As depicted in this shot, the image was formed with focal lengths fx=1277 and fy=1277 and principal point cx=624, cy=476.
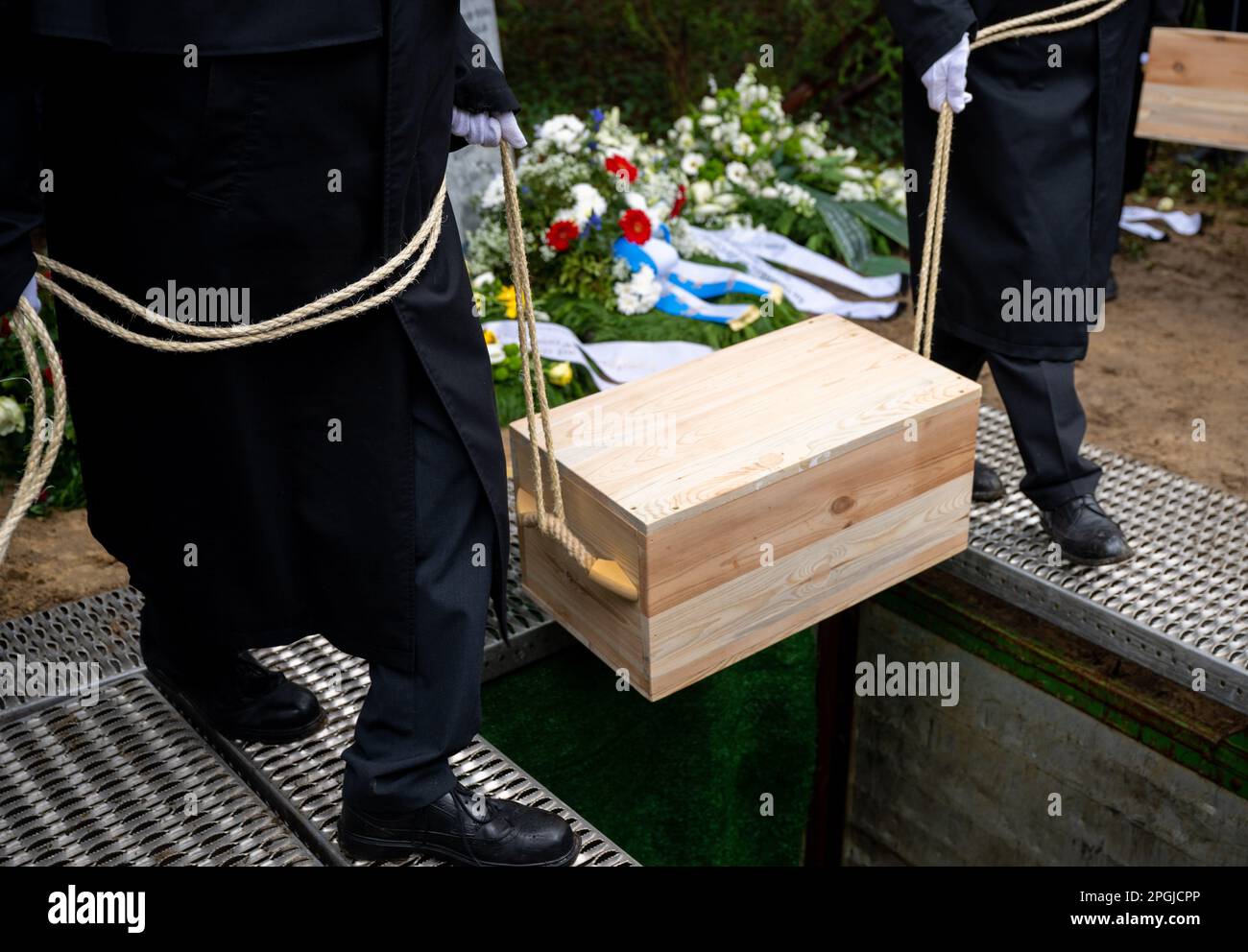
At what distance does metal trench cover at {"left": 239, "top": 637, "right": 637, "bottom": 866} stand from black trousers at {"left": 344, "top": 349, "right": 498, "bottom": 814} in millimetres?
211

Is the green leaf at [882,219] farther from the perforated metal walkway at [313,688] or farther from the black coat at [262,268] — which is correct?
the black coat at [262,268]

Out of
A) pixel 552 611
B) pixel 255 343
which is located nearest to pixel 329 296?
pixel 255 343

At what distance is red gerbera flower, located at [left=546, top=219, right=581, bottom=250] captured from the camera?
15.5ft

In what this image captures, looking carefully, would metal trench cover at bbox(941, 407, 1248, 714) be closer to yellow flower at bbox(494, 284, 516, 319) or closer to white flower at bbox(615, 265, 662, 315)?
white flower at bbox(615, 265, 662, 315)

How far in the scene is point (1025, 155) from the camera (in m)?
2.82

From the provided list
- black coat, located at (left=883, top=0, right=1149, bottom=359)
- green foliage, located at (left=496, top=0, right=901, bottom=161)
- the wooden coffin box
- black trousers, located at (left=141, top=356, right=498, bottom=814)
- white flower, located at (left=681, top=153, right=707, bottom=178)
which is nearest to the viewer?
black trousers, located at (left=141, top=356, right=498, bottom=814)

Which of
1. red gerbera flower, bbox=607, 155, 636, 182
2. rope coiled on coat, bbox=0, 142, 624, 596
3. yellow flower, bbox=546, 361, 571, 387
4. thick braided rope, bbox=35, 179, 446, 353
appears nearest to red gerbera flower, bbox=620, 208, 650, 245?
red gerbera flower, bbox=607, 155, 636, 182

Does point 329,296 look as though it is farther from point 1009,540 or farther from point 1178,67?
point 1178,67

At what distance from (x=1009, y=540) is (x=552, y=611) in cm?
121

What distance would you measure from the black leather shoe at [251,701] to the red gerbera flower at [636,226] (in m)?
2.66

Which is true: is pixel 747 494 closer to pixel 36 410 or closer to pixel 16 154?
pixel 36 410

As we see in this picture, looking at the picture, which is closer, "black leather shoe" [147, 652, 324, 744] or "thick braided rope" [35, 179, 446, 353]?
"thick braided rope" [35, 179, 446, 353]

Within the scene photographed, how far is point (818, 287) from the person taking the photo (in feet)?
17.0

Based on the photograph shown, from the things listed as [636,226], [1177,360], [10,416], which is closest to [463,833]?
[10,416]
